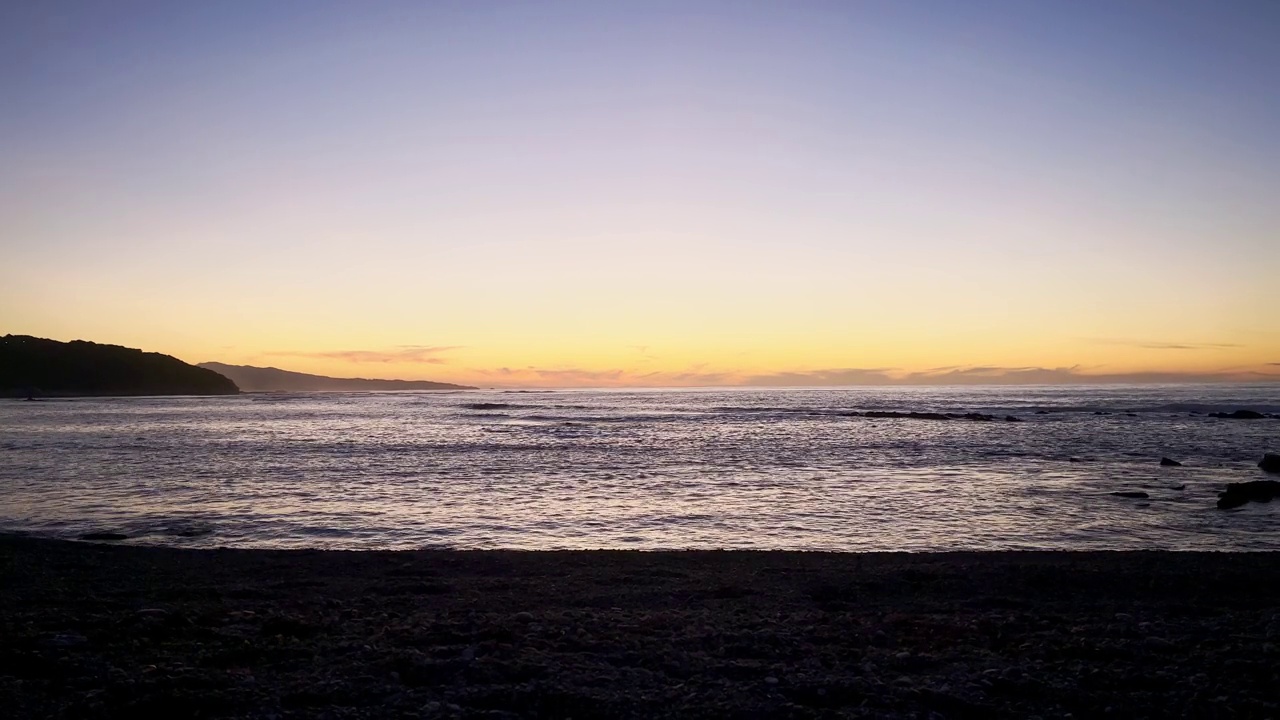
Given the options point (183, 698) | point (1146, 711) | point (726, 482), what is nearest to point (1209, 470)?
point (726, 482)

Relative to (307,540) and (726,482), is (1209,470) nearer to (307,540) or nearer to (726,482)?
(726,482)

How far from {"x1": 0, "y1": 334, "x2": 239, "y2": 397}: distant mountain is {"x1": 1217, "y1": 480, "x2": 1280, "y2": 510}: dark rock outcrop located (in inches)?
7176

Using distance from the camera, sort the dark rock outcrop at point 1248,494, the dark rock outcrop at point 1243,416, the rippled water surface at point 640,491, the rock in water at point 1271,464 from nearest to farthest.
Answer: the rippled water surface at point 640,491
the dark rock outcrop at point 1248,494
the rock in water at point 1271,464
the dark rock outcrop at point 1243,416

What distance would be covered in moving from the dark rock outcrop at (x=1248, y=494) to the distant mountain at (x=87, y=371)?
182 m

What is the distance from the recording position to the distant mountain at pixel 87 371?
150m

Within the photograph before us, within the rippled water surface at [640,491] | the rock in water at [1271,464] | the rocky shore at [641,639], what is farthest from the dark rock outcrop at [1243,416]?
the rocky shore at [641,639]

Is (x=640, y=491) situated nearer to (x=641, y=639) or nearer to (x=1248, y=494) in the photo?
(x=641, y=639)

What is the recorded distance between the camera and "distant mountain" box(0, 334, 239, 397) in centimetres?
15012

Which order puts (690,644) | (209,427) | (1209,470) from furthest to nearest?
(209,427), (1209,470), (690,644)

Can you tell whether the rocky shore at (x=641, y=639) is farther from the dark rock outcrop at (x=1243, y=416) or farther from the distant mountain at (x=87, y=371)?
the distant mountain at (x=87, y=371)

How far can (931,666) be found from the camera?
7.62 m

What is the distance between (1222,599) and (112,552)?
18.9 m

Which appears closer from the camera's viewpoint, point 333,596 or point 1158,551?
point 333,596

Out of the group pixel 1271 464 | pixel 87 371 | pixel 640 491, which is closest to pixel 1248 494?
pixel 1271 464
